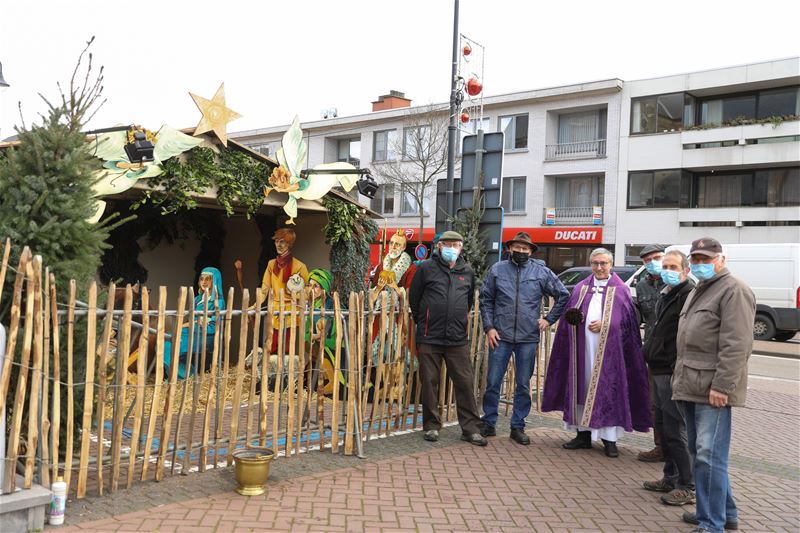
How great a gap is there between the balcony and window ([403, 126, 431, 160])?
6.21m

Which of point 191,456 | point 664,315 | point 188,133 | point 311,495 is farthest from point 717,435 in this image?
point 188,133

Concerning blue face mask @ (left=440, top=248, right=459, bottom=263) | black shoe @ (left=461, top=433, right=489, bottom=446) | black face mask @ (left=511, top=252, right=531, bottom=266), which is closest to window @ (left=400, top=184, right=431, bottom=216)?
black face mask @ (left=511, top=252, right=531, bottom=266)

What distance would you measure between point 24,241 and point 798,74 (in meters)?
29.2

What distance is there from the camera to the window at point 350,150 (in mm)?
38969

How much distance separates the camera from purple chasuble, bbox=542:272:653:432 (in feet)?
20.9

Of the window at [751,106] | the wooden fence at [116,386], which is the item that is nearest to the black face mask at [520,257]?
the wooden fence at [116,386]

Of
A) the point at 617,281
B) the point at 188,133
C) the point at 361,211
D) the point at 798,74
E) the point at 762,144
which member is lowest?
the point at 617,281

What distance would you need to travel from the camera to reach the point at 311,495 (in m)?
4.91

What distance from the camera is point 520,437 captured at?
6754mm

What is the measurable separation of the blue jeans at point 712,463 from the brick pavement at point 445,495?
373 millimetres

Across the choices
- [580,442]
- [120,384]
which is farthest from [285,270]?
[120,384]

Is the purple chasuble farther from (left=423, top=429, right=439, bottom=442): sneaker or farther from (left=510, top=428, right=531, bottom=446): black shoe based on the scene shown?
(left=423, top=429, right=439, bottom=442): sneaker

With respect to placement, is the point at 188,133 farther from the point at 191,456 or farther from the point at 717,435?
the point at 717,435

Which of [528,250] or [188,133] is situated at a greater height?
[188,133]
